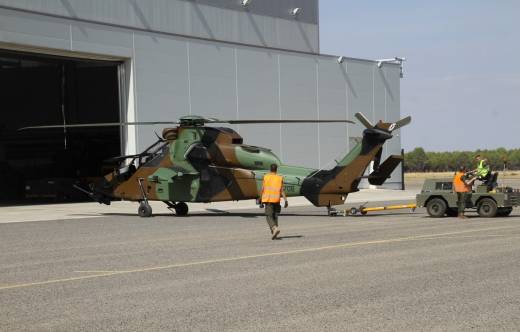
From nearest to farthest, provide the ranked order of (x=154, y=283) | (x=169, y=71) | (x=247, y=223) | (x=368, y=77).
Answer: (x=154, y=283), (x=247, y=223), (x=169, y=71), (x=368, y=77)

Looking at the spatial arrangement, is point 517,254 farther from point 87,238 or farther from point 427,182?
point 427,182

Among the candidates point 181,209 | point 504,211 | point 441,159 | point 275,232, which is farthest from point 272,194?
point 441,159

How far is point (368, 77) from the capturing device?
52.6 metres

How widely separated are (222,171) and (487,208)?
8.61m

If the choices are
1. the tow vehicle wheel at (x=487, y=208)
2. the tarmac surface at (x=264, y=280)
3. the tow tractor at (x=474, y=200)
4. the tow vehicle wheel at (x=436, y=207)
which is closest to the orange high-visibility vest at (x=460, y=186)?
the tow tractor at (x=474, y=200)

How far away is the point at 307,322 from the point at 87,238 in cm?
1133

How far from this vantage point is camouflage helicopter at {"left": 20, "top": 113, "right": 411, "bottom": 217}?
947 inches

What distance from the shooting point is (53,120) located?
42969 millimetres

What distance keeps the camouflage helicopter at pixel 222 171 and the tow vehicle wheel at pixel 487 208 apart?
114 inches

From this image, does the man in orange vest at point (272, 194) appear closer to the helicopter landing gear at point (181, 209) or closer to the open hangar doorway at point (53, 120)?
the helicopter landing gear at point (181, 209)

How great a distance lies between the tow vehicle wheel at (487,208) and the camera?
2312cm

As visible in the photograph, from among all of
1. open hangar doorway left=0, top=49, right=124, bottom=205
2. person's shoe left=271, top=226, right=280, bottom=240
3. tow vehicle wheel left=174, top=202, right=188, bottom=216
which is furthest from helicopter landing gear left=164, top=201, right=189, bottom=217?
open hangar doorway left=0, top=49, right=124, bottom=205

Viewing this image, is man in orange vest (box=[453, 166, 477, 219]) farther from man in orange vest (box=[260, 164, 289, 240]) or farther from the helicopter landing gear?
the helicopter landing gear

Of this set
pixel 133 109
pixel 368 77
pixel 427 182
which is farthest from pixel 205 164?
pixel 368 77
